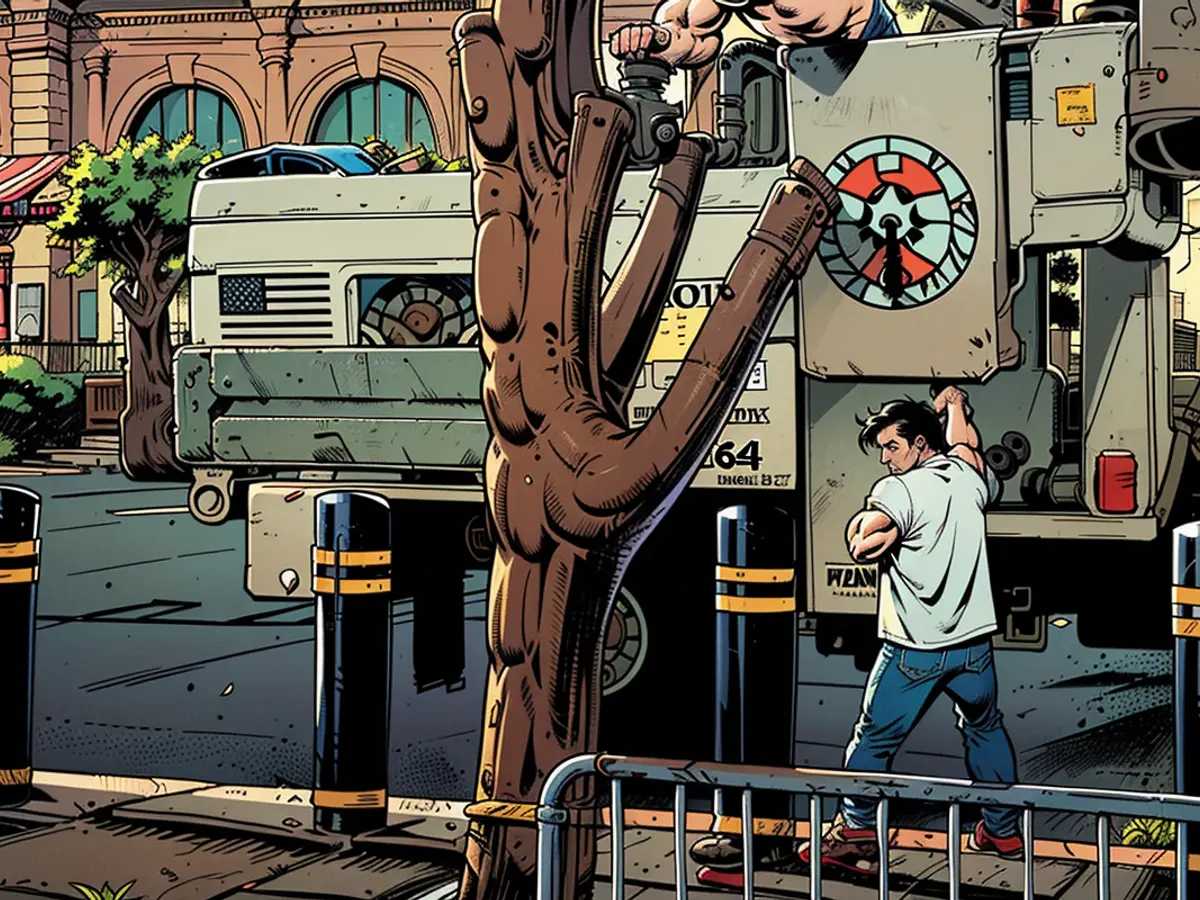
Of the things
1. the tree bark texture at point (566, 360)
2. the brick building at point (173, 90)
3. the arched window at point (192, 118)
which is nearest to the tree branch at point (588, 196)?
the tree bark texture at point (566, 360)

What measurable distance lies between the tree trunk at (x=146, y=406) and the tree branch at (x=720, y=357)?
1.43m

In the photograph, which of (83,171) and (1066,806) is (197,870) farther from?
(1066,806)

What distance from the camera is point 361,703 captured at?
4258mm

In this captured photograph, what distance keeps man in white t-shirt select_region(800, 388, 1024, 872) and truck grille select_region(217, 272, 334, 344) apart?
5.98 feet

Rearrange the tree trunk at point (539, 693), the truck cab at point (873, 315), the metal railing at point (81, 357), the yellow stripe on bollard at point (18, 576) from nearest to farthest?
the truck cab at point (873, 315) < the tree trunk at point (539, 693) < the metal railing at point (81, 357) < the yellow stripe on bollard at point (18, 576)

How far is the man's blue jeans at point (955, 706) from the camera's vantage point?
391 cm

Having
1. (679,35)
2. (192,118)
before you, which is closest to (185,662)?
(192,118)

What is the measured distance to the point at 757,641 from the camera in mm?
4086

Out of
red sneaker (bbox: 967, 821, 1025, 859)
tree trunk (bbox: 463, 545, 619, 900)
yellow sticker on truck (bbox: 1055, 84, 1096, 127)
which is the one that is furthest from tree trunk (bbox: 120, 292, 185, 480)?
yellow sticker on truck (bbox: 1055, 84, 1096, 127)

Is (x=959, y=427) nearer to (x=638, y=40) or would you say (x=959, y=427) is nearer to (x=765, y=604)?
(x=765, y=604)

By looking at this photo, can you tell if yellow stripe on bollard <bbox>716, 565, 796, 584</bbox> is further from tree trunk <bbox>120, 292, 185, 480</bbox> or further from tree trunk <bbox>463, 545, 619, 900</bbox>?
tree trunk <bbox>120, 292, 185, 480</bbox>

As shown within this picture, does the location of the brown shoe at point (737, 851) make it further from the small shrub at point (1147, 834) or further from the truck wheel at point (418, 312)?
the truck wheel at point (418, 312)

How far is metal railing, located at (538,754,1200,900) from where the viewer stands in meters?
2.98

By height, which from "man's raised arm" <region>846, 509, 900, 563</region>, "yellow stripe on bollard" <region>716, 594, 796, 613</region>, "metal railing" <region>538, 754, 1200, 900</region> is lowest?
"metal railing" <region>538, 754, 1200, 900</region>
